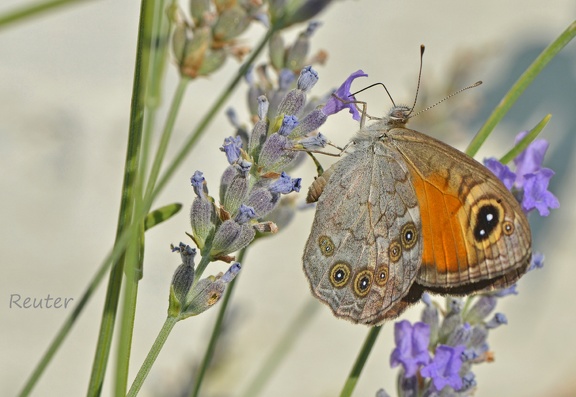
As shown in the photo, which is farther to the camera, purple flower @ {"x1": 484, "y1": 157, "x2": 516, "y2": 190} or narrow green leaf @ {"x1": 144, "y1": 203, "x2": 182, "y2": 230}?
purple flower @ {"x1": 484, "y1": 157, "x2": 516, "y2": 190}

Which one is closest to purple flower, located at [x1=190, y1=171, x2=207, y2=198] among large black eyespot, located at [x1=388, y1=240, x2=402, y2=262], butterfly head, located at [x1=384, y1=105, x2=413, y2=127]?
large black eyespot, located at [x1=388, y1=240, x2=402, y2=262]

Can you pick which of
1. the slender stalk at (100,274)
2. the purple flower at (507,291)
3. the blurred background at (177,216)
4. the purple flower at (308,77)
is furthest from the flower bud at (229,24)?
the blurred background at (177,216)

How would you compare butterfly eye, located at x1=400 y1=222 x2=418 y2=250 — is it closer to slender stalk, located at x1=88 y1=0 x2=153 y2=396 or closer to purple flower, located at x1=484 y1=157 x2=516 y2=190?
purple flower, located at x1=484 y1=157 x2=516 y2=190

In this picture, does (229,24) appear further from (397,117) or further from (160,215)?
(160,215)

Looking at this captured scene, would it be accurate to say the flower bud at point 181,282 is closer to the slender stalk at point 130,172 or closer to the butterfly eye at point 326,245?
the slender stalk at point 130,172

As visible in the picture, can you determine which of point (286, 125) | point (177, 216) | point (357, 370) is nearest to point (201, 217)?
point (286, 125)

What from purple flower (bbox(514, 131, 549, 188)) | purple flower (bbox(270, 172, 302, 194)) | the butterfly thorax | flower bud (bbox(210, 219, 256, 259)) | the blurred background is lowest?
flower bud (bbox(210, 219, 256, 259))

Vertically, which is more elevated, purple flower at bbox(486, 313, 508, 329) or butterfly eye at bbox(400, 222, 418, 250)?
butterfly eye at bbox(400, 222, 418, 250)
